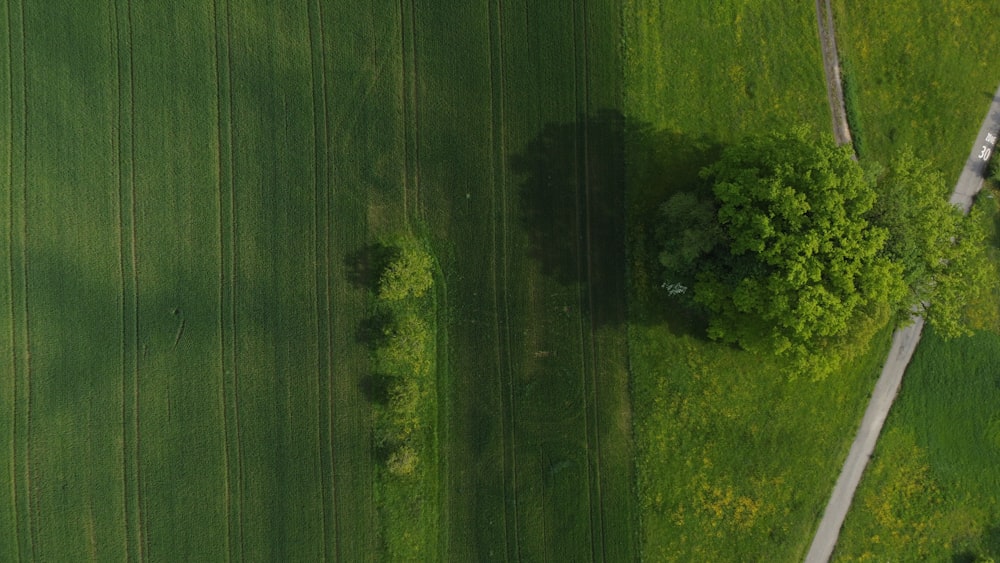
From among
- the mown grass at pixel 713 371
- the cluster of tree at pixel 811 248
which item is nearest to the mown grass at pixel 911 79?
the mown grass at pixel 713 371

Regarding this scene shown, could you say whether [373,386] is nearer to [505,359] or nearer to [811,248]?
[505,359]

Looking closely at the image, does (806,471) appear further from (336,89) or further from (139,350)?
(139,350)

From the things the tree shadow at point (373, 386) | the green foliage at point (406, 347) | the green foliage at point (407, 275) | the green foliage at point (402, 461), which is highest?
the green foliage at point (407, 275)

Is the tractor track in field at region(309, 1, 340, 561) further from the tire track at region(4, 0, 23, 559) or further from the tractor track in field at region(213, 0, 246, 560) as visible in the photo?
the tire track at region(4, 0, 23, 559)

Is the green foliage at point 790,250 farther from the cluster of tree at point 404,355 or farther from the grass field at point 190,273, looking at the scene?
the grass field at point 190,273

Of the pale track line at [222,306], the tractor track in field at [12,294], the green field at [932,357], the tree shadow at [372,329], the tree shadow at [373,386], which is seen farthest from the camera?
the green field at [932,357]

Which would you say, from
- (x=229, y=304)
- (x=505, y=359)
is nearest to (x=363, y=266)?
(x=229, y=304)
